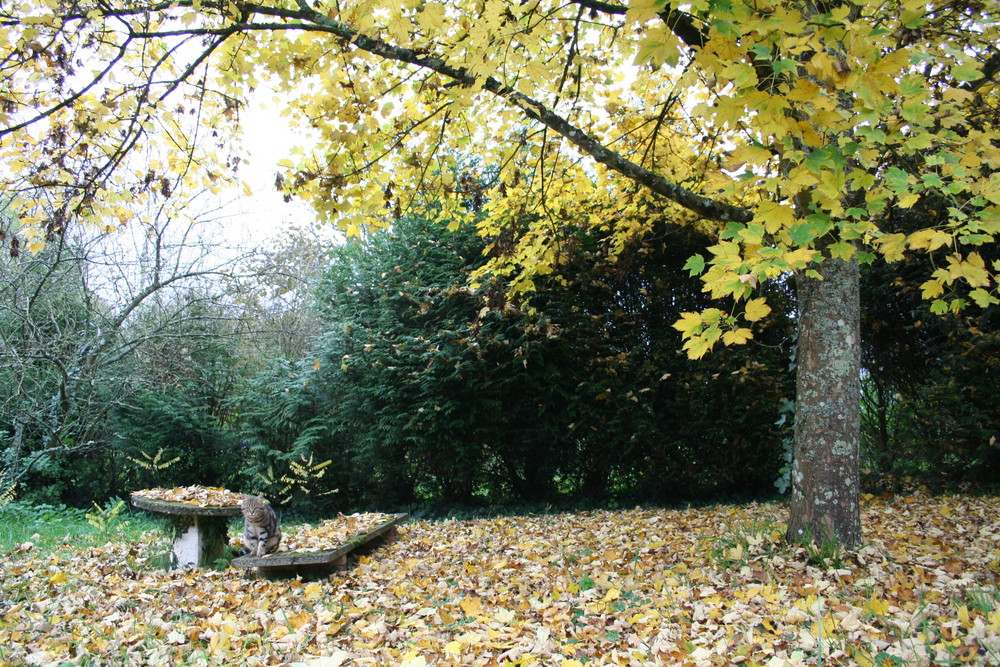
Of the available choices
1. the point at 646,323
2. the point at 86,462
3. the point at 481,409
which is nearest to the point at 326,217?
the point at 481,409

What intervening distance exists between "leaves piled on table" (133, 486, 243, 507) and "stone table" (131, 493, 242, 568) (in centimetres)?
8

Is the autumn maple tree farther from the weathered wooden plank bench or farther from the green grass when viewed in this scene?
the green grass

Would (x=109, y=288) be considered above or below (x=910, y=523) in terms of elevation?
above

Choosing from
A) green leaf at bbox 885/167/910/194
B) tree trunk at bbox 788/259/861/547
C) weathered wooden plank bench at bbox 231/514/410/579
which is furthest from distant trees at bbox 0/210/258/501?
green leaf at bbox 885/167/910/194

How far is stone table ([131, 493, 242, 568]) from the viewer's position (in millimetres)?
4492

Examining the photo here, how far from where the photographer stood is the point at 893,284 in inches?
230

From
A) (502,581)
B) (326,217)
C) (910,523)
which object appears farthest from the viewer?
(910,523)

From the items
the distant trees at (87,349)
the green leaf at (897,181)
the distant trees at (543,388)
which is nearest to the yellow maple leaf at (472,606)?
the green leaf at (897,181)

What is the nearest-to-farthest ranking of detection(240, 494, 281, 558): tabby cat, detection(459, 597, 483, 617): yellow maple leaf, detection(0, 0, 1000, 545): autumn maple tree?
1. detection(0, 0, 1000, 545): autumn maple tree
2. detection(459, 597, 483, 617): yellow maple leaf
3. detection(240, 494, 281, 558): tabby cat

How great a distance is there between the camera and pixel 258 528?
4285mm

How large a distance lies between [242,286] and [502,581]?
6.29 m

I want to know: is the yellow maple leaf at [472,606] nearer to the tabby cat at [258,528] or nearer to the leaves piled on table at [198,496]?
the tabby cat at [258,528]

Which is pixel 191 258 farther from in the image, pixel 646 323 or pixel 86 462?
pixel 646 323

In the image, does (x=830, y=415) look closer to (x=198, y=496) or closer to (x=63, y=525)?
(x=198, y=496)
